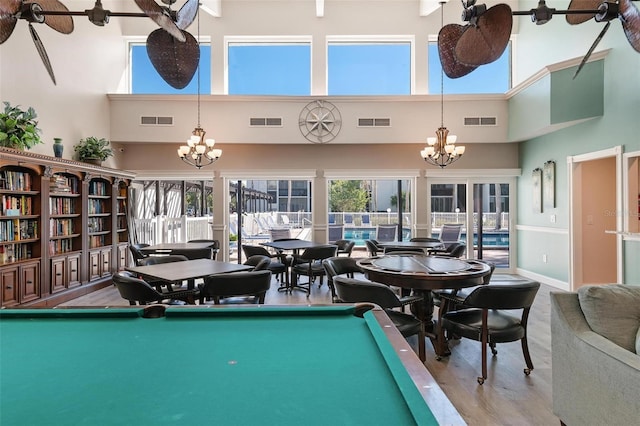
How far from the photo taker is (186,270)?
3.47m

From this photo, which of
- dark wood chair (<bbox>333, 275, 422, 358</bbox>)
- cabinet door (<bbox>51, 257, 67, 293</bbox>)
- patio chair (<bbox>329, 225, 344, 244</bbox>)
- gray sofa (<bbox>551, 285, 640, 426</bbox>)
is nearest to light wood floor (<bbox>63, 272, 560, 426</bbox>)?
gray sofa (<bbox>551, 285, 640, 426</bbox>)

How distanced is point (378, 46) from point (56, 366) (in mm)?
7939

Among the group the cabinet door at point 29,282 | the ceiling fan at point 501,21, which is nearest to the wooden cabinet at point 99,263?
the cabinet door at point 29,282

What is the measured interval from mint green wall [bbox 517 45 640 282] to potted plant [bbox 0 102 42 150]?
727 centimetres

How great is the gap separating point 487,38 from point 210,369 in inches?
88.0

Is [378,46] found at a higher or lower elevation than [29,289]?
higher

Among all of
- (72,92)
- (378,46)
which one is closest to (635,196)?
(378,46)

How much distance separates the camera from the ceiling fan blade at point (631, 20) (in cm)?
192

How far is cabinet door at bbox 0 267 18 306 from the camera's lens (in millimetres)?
4137

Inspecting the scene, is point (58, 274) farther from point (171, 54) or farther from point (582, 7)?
point (582, 7)

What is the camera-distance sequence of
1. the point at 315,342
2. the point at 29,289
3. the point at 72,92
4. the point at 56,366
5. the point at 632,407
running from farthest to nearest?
the point at 72,92 → the point at 29,289 → the point at 632,407 → the point at 315,342 → the point at 56,366

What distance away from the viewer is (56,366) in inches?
49.1

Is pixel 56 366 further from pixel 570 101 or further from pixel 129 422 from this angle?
pixel 570 101

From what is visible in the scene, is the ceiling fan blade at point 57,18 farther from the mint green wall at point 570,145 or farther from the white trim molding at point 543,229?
the white trim molding at point 543,229
